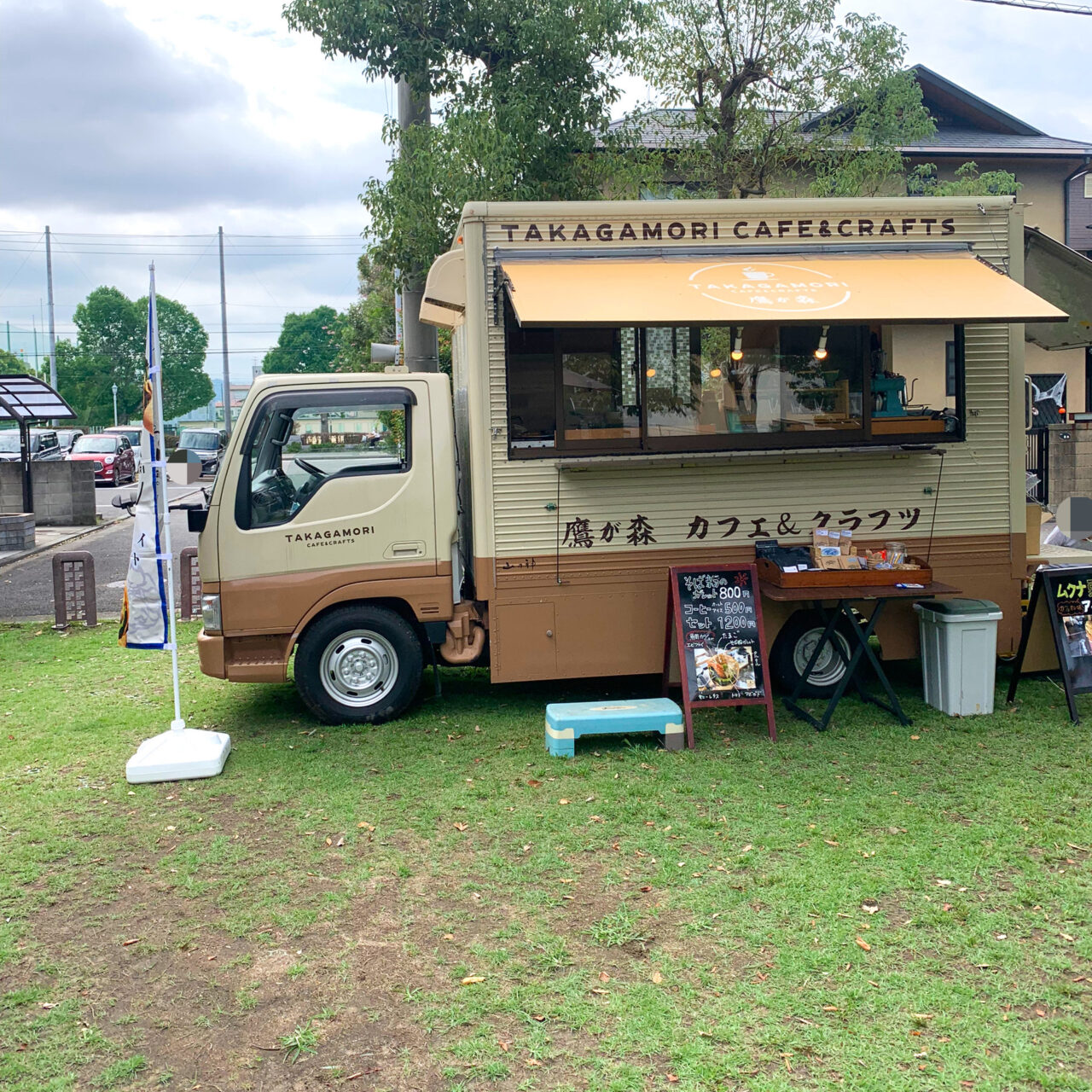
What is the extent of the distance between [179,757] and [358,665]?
1.31 metres

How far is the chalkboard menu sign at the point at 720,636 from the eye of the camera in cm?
662

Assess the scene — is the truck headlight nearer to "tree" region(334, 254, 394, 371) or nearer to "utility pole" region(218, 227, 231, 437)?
"tree" region(334, 254, 394, 371)

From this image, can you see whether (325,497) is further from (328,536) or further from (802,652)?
(802,652)

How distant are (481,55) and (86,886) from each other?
33.8 ft

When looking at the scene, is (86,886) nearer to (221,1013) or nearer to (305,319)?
(221,1013)

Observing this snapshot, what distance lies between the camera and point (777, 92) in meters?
12.8

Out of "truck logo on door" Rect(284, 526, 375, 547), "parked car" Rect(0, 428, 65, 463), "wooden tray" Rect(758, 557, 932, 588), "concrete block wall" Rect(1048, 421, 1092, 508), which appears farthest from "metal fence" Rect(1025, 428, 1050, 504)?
"parked car" Rect(0, 428, 65, 463)

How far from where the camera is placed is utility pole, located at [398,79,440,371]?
33.4 ft

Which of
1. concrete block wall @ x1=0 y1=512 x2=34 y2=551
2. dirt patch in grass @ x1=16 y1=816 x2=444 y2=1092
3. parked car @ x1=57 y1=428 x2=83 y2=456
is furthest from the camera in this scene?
parked car @ x1=57 y1=428 x2=83 y2=456

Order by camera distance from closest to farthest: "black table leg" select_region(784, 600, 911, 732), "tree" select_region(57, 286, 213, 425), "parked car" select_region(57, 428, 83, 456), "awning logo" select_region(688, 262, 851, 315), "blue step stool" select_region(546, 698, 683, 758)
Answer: "awning logo" select_region(688, 262, 851, 315)
"blue step stool" select_region(546, 698, 683, 758)
"black table leg" select_region(784, 600, 911, 732)
"parked car" select_region(57, 428, 83, 456)
"tree" select_region(57, 286, 213, 425)

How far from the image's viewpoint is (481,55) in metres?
12.2

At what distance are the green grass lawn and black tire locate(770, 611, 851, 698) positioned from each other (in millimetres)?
299

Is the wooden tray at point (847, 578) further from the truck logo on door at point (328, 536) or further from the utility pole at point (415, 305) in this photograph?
the utility pole at point (415, 305)

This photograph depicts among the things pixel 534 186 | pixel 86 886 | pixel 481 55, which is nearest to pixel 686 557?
pixel 86 886
